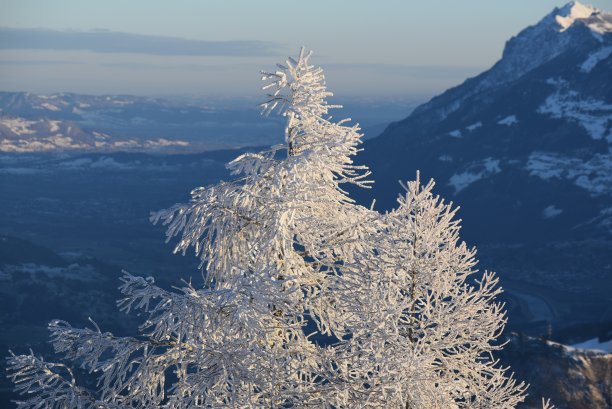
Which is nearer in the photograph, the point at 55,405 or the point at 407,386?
the point at 407,386

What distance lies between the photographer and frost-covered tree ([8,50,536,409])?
51.9ft

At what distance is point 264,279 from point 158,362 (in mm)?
3539

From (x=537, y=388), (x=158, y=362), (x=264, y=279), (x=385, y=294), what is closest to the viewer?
(x=264, y=279)

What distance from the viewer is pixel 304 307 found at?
17.9m

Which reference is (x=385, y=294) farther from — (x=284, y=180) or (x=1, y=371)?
(x=1, y=371)

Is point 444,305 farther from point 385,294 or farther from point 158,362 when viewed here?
point 158,362

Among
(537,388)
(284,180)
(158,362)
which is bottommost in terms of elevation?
(537,388)

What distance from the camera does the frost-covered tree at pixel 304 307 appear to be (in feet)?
51.9

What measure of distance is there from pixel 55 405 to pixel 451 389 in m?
7.81

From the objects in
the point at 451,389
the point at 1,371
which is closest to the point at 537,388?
the point at 451,389

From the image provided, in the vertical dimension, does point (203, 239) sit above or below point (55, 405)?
A: above

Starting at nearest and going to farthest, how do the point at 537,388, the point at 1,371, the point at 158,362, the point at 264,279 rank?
the point at 264,279
the point at 158,362
the point at 537,388
the point at 1,371

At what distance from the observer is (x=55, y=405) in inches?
686

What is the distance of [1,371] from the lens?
147375 millimetres
